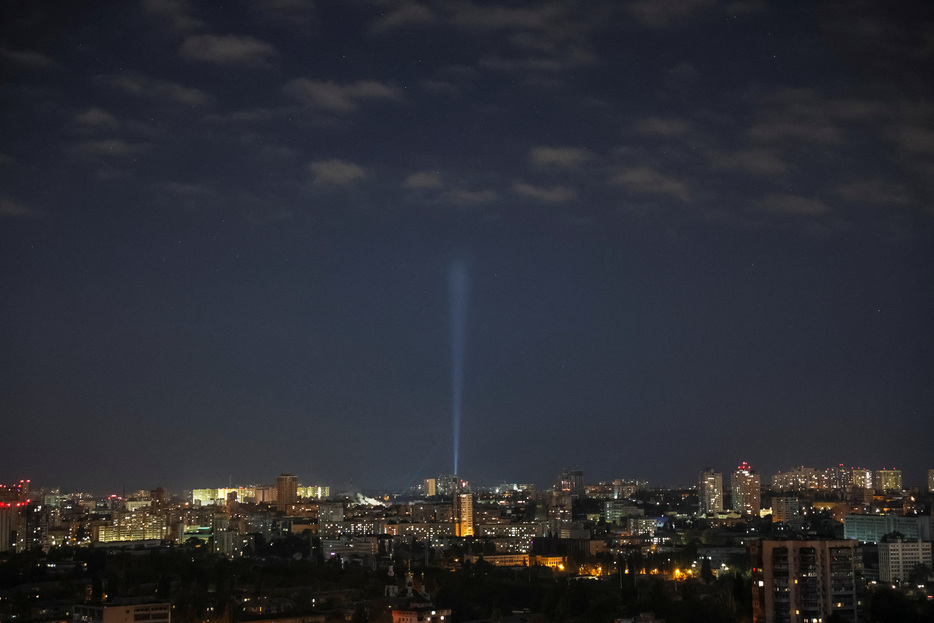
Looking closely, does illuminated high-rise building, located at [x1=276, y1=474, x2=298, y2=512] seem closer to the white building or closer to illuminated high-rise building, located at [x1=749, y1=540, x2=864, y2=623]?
the white building

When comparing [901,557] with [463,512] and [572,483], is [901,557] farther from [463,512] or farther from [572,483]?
[572,483]

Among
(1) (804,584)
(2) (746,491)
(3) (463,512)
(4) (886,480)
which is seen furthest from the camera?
(2) (746,491)

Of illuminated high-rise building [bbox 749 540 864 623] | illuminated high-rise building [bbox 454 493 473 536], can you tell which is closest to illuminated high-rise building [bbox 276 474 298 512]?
illuminated high-rise building [bbox 454 493 473 536]

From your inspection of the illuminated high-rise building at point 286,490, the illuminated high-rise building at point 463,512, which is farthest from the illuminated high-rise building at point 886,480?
the illuminated high-rise building at point 286,490

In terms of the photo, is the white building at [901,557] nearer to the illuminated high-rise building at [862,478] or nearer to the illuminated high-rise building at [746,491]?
the illuminated high-rise building at [862,478]

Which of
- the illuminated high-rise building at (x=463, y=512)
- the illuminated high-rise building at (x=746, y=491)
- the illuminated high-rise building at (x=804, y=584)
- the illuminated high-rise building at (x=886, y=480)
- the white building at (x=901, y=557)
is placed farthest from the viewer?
the illuminated high-rise building at (x=746, y=491)

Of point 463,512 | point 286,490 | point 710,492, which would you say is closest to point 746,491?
point 710,492
